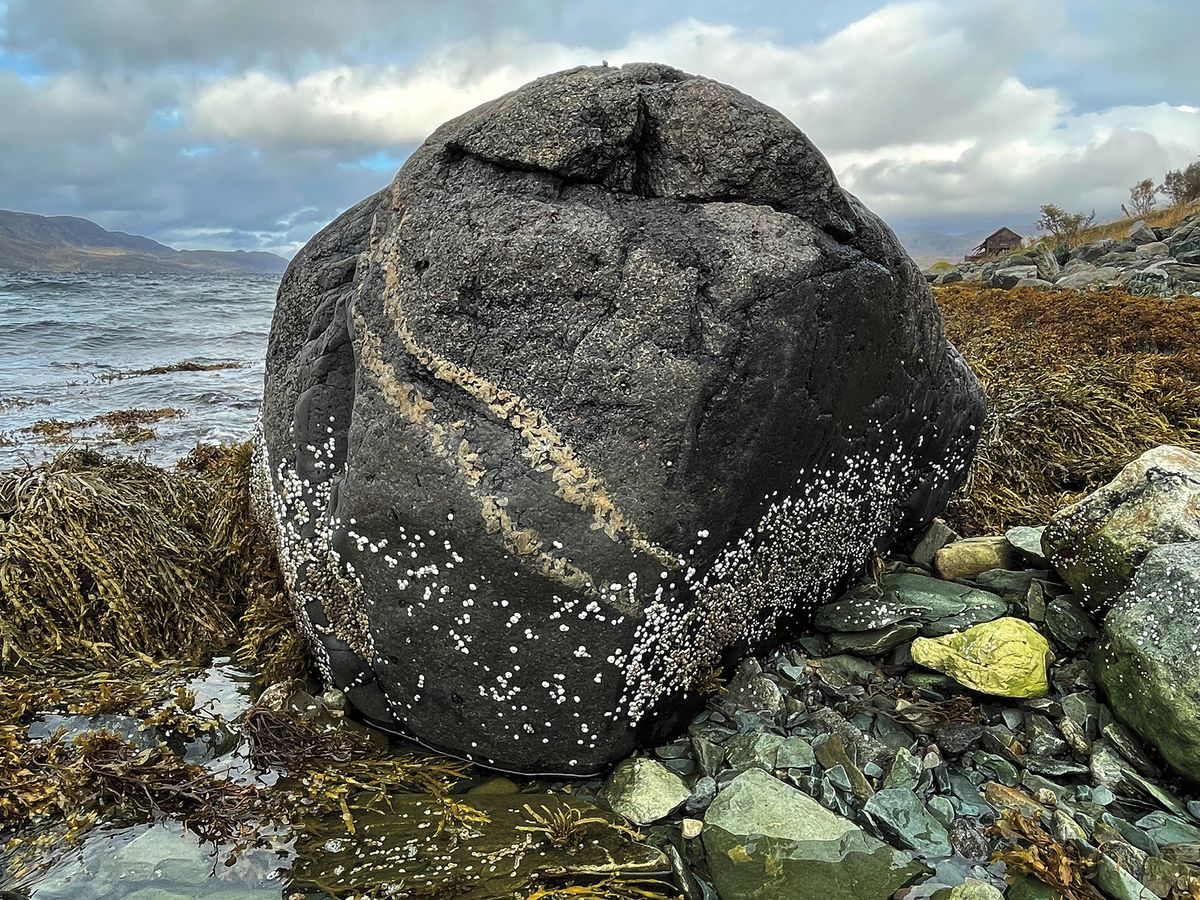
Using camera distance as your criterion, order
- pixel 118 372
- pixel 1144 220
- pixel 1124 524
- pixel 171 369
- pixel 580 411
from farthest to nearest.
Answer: pixel 1144 220 → pixel 171 369 → pixel 118 372 → pixel 1124 524 → pixel 580 411

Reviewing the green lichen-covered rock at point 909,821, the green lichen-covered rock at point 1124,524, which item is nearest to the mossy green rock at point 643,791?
the green lichen-covered rock at point 909,821

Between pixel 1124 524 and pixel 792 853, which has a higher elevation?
pixel 1124 524

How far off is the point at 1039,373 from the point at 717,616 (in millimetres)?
5075

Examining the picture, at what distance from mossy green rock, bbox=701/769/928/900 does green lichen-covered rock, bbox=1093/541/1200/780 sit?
3.70ft

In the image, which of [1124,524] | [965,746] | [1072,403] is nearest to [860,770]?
[965,746]

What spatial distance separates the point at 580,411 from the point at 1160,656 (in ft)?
7.81

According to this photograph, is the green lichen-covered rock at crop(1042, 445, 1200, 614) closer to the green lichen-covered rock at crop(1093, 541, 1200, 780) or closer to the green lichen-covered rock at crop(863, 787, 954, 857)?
the green lichen-covered rock at crop(1093, 541, 1200, 780)

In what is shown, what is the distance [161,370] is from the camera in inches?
551

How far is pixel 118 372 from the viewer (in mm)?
13914

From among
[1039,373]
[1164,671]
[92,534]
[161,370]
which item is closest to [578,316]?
[1164,671]

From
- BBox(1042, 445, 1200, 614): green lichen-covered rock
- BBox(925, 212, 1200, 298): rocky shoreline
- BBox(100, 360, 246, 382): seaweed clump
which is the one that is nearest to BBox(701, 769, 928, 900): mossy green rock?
BBox(1042, 445, 1200, 614): green lichen-covered rock

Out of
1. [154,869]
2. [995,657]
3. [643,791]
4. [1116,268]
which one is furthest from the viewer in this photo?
[1116,268]

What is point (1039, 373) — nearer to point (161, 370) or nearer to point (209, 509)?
point (209, 509)

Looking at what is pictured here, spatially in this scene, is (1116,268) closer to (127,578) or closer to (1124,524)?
(1124,524)
